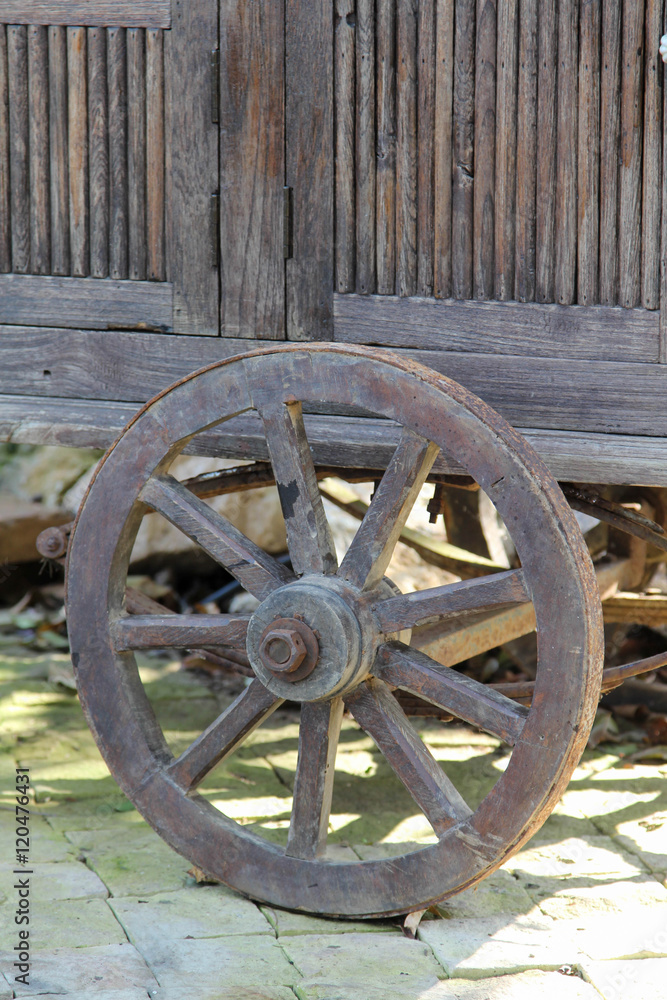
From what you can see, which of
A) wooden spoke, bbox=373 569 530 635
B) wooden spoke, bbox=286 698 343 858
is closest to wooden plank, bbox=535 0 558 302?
wooden spoke, bbox=373 569 530 635

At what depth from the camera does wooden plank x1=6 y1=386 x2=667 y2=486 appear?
2.79 m

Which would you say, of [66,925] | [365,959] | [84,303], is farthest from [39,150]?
[365,959]

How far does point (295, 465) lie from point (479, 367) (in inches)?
24.6

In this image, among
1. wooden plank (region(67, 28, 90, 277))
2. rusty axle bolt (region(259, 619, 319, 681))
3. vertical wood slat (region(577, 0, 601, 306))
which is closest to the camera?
rusty axle bolt (region(259, 619, 319, 681))

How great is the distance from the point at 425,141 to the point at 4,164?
4.18 feet

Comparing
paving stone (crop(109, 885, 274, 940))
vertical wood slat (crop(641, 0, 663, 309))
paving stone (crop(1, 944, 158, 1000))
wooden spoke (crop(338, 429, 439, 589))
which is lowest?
paving stone (crop(109, 885, 274, 940))

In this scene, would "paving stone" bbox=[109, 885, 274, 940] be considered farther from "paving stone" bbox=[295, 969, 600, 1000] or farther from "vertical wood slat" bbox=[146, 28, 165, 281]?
"vertical wood slat" bbox=[146, 28, 165, 281]

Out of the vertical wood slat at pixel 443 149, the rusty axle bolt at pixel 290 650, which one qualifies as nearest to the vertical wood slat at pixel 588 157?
the vertical wood slat at pixel 443 149

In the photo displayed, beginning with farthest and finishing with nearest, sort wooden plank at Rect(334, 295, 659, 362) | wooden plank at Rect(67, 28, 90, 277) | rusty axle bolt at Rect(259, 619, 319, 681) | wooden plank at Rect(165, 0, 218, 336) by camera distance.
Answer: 1. wooden plank at Rect(67, 28, 90, 277)
2. wooden plank at Rect(165, 0, 218, 336)
3. wooden plank at Rect(334, 295, 659, 362)
4. rusty axle bolt at Rect(259, 619, 319, 681)

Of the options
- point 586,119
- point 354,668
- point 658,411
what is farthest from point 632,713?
point 586,119

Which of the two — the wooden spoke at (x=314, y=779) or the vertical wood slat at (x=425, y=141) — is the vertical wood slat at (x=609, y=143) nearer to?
the vertical wood slat at (x=425, y=141)

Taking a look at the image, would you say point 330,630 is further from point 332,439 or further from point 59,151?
point 59,151

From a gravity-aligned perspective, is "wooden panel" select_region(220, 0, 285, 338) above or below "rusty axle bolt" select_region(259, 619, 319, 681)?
above

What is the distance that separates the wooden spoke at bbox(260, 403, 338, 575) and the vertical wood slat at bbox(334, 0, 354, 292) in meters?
0.58
